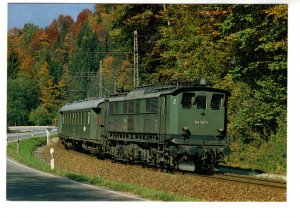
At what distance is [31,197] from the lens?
1568 centimetres

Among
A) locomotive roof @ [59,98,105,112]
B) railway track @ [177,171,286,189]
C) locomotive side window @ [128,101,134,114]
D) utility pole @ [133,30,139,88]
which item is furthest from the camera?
locomotive roof @ [59,98,105,112]

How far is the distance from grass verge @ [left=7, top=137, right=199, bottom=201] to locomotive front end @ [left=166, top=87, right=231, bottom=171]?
11.2 ft

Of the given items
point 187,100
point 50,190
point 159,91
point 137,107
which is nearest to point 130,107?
point 137,107

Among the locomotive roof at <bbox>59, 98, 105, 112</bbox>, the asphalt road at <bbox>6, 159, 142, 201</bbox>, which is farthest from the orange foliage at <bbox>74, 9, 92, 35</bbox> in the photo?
the locomotive roof at <bbox>59, 98, 105, 112</bbox>

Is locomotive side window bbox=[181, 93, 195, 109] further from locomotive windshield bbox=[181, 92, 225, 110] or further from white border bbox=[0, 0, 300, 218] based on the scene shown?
white border bbox=[0, 0, 300, 218]

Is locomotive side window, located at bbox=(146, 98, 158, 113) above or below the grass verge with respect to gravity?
above

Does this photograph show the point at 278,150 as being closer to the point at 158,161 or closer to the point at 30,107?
the point at 158,161

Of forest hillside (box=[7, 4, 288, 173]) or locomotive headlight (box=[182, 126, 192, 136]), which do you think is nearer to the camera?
forest hillside (box=[7, 4, 288, 173])

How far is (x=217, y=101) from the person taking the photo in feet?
73.8

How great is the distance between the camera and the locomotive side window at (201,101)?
72.7 ft

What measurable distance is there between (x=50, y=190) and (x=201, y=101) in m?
7.64

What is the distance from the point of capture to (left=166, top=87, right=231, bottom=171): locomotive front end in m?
21.7

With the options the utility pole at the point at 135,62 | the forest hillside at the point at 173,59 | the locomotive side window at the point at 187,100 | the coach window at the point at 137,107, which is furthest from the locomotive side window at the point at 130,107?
the locomotive side window at the point at 187,100
